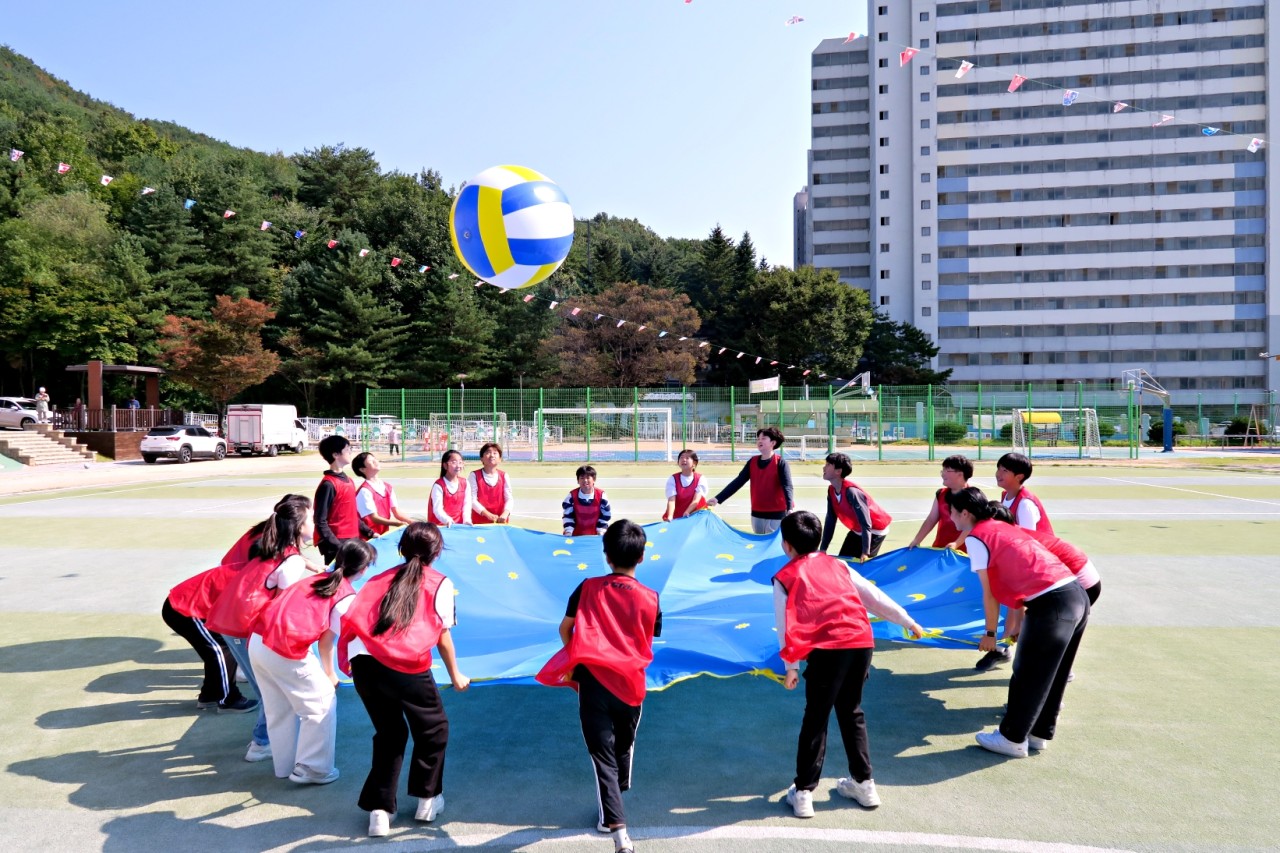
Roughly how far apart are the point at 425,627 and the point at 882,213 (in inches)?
3181

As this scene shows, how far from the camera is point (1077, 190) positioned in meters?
76.8

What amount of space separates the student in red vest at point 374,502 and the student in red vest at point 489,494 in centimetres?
89

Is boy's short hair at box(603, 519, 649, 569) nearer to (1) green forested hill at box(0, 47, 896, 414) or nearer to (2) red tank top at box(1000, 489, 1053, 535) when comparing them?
(2) red tank top at box(1000, 489, 1053, 535)

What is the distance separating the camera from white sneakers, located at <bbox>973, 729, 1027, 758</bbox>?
5.11 meters

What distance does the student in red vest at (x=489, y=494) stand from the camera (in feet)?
28.2

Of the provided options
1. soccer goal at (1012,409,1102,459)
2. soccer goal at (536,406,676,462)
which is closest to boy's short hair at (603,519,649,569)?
soccer goal at (536,406,676,462)

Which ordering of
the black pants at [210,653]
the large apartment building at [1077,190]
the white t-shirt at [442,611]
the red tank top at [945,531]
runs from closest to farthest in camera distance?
1. the white t-shirt at [442,611]
2. the black pants at [210,653]
3. the red tank top at [945,531]
4. the large apartment building at [1077,190]

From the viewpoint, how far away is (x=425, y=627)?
4.23 meters

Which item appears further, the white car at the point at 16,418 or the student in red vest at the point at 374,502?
the white car at the point at 16,418

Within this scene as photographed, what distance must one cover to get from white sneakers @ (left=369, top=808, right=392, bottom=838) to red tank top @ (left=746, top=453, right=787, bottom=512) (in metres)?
5.42

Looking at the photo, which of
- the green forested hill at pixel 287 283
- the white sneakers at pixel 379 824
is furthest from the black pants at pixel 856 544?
the green forested hill at pixel 287 283

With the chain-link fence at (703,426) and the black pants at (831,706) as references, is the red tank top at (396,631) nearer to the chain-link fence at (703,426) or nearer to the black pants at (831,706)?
the black pants at (831,706)

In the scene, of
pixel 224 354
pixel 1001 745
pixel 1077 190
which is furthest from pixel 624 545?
pixel 1077 190

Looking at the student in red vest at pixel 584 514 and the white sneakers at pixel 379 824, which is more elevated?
the student in red vest at pixel 584 514
